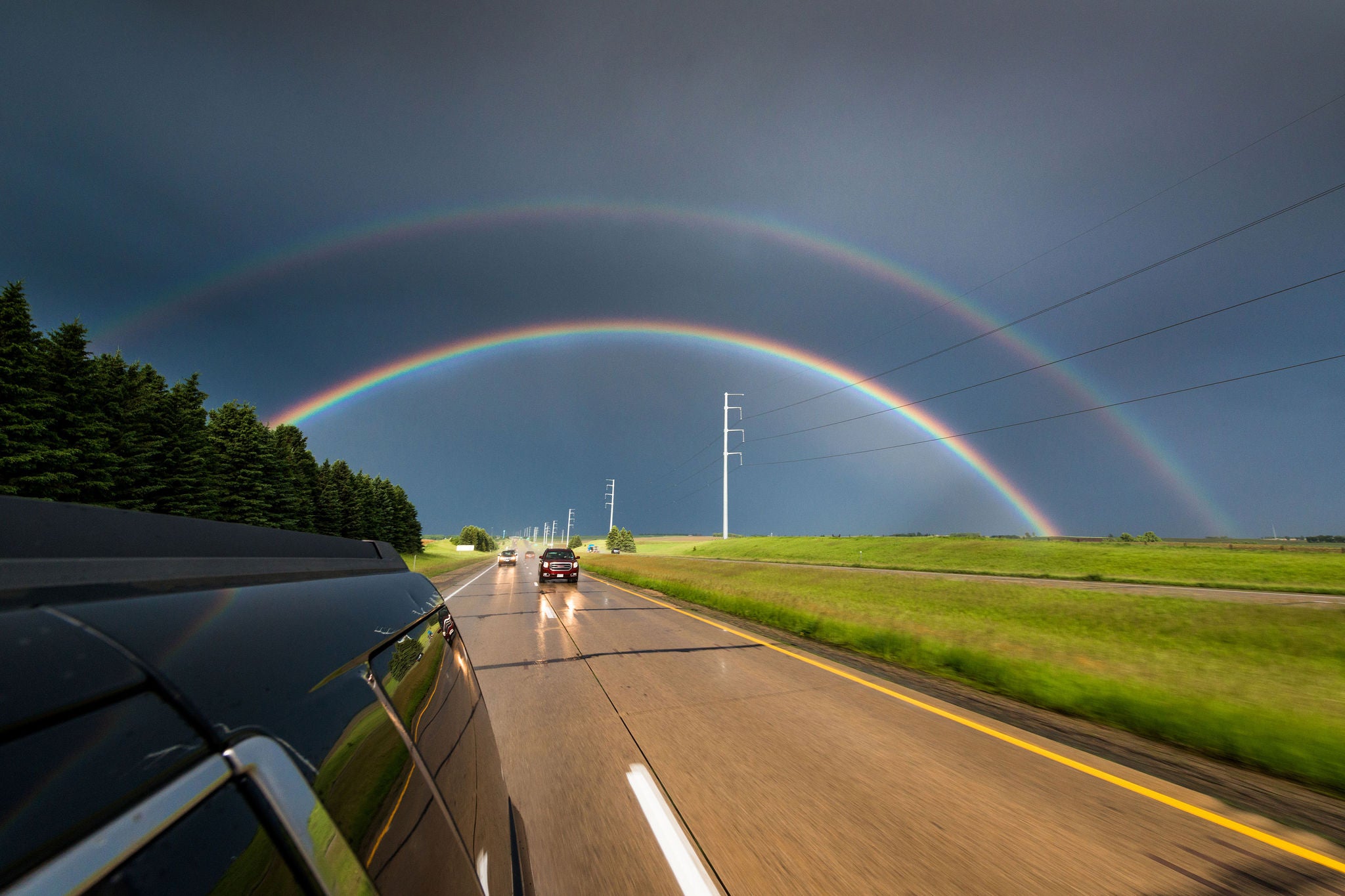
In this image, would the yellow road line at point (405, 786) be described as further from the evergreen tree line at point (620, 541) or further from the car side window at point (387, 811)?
the evergreen tree line at point (620, 541)

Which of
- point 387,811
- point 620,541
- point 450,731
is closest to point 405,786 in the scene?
point 387,811

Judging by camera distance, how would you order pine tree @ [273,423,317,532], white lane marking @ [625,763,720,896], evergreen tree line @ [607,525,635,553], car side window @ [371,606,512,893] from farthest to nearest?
evergreen tree line @ [607,525,635,553], pine tree @ [273,423,317,532], white lane marking @ [625,763,720,896], car side window @ [371,606,512,893]

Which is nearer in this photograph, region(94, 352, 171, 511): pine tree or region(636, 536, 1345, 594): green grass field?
region(636, 536, 1345, 594): green grass field

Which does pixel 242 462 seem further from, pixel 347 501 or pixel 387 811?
pixel 387 811

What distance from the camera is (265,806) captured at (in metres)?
0.80

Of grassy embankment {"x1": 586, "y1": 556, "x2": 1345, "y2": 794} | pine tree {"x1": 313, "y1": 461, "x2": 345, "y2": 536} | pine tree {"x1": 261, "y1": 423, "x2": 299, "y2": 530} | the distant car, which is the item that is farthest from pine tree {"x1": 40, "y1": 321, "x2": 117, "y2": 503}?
grassy embankment {"x1": 586, "y1": 556, "x2": 1345, "y2": 794}

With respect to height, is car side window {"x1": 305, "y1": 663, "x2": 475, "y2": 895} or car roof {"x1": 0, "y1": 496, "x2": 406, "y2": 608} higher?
car roof {"x1": 0, "y1": 496, "x2": 406, "y2": 608}

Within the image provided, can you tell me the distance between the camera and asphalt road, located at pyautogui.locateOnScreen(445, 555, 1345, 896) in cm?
319

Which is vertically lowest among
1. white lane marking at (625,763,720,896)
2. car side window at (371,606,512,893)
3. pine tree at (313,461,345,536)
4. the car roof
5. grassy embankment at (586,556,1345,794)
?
white lane marking at (625,763,720,896)

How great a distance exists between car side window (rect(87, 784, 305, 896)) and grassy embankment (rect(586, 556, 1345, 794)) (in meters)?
7.16

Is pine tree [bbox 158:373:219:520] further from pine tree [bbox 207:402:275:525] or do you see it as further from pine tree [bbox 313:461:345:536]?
pine tree [bbox 313:461:345:536]

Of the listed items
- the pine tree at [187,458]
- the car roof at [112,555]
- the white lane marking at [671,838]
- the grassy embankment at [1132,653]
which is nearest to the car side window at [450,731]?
the car roof at [112,555]

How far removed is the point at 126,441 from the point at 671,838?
4160 centimetres

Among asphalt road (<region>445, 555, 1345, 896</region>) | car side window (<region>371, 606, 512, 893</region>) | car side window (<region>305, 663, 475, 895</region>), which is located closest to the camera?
car side window (<region>305, 663, 475, 895</region>)
